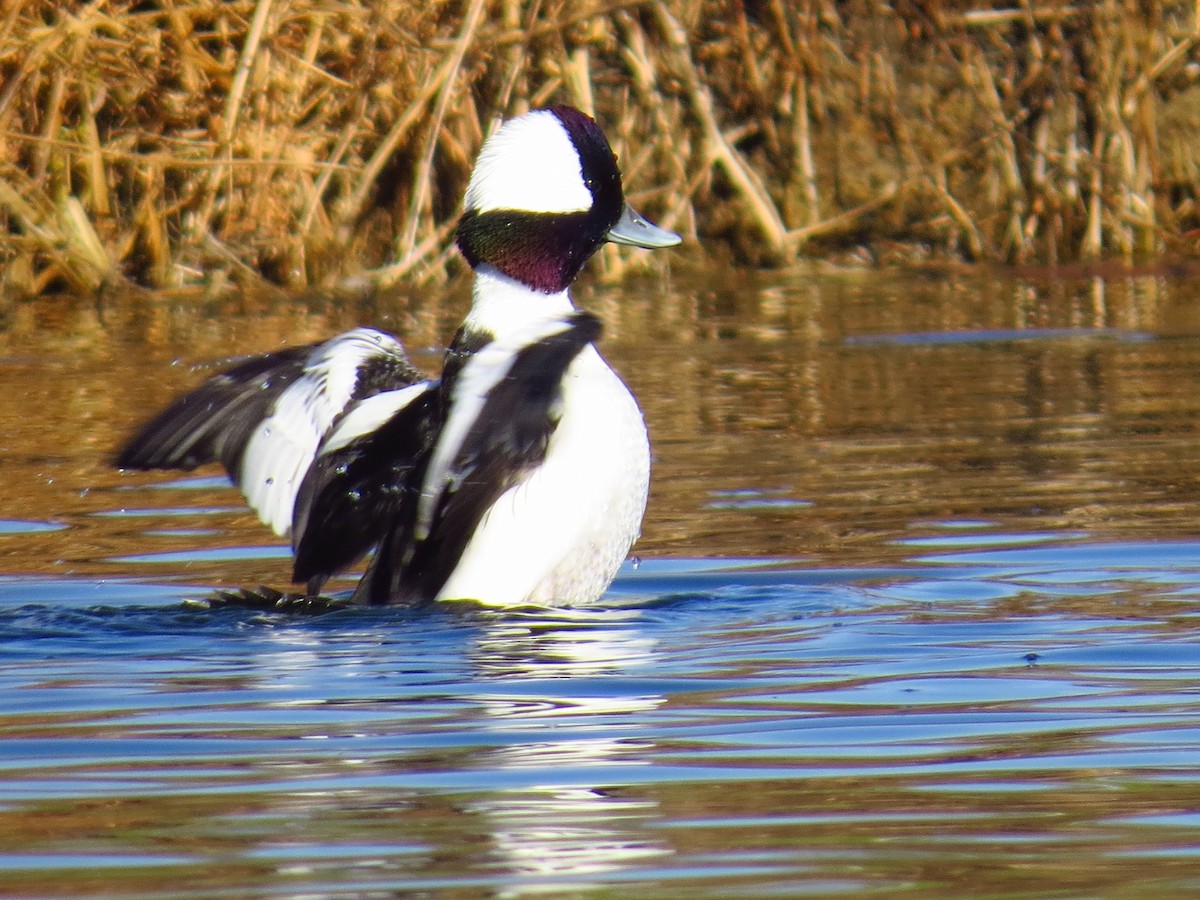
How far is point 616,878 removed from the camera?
2605 mm

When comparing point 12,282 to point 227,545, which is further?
point 12,282

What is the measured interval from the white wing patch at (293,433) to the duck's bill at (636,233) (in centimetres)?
93

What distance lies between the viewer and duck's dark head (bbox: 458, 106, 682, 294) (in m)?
5.29

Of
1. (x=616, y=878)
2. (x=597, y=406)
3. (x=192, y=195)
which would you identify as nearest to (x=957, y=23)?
(x=192, y=195)

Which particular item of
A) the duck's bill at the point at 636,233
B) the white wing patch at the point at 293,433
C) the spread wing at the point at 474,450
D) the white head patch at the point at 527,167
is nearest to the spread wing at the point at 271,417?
the white wing patch at the point at 293,433

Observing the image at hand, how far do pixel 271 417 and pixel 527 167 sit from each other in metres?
0.85

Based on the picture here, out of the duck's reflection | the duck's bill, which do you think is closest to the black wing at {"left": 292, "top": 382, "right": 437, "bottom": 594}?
the duck's reflection

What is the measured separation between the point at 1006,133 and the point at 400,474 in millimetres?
8825

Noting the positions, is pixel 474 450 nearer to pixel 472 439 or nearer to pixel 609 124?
pixel 472 439

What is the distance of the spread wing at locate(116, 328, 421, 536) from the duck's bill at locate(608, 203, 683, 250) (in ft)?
2.80

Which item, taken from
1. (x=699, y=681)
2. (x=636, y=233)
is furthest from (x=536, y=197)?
(x=699, y=681)

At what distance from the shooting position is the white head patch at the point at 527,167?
528cm

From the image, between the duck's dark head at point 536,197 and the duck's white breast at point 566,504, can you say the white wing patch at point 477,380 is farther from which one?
the duck's dark head at point 536,197

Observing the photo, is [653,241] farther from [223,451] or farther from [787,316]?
[787,316]
